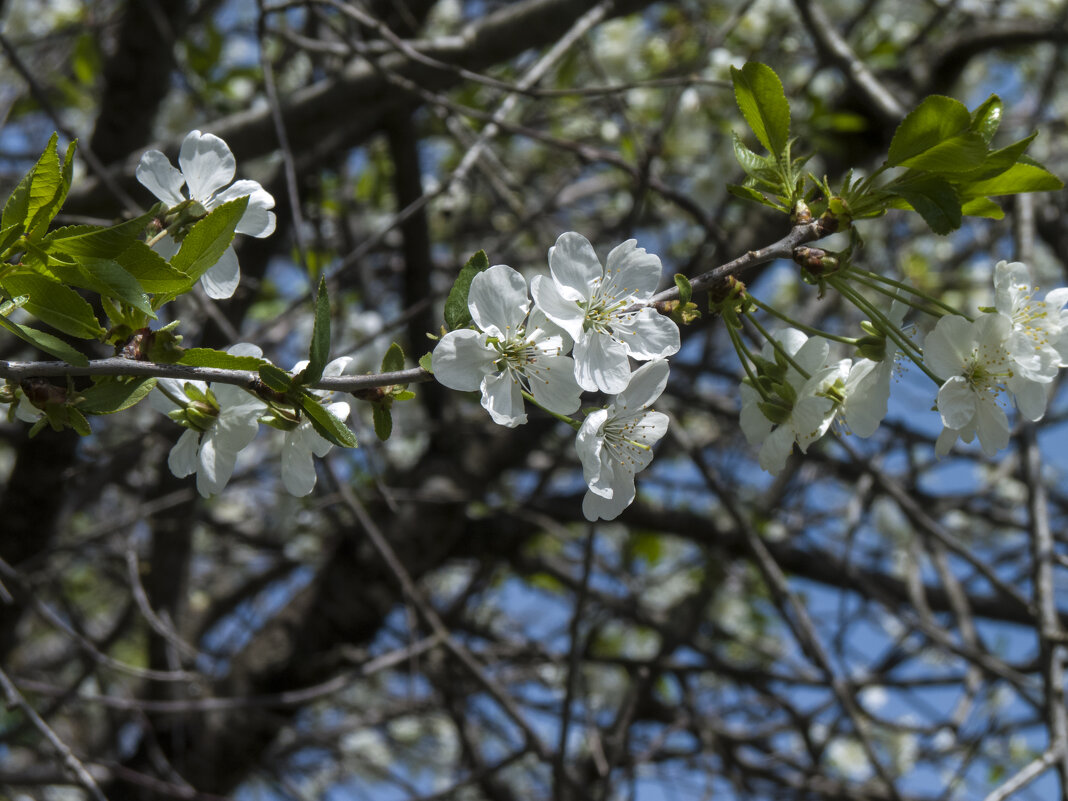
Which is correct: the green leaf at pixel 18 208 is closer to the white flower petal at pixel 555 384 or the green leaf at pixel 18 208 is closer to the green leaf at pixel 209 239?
the green leaf at pixel 209 239

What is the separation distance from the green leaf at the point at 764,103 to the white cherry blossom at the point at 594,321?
206mm

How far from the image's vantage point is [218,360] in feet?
2.58

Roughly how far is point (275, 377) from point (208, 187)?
1.06 feet

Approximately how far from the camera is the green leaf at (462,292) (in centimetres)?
81

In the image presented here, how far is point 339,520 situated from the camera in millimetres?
2947

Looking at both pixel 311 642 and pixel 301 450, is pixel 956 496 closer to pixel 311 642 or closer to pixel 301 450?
pixel 311 642

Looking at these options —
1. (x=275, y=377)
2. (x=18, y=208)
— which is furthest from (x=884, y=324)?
(x=18, y=208)

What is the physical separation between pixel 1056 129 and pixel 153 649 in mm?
3550

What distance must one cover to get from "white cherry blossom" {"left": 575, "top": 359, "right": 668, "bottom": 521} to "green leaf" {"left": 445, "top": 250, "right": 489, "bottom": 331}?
Answer: 6.6 inches

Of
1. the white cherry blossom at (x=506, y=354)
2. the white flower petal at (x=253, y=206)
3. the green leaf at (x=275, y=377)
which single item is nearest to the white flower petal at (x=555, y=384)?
the white cherry blossom at (x=506, y=354)

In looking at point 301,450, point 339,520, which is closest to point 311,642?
point 339,520

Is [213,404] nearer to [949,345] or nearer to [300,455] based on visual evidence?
[300,455]

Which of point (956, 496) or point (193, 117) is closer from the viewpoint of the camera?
point (956, 496)

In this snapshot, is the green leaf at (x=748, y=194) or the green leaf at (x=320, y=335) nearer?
the green leaf at (x=320, y=335)
